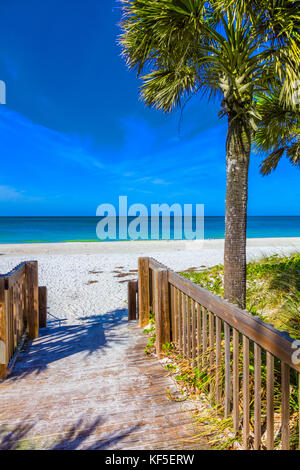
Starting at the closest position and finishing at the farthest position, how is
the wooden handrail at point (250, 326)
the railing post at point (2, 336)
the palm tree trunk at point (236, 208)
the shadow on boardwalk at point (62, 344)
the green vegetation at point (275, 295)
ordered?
the wooden handrail at point (250, 326) < the railing post at point (2, 336) < the shadow on boardwalk at point (62, 344) < the green vegetation at point (275, 295) < the palm tree trunk at point (236, 208)

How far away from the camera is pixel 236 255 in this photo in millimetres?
4328

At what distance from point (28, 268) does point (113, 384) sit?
2.14 m

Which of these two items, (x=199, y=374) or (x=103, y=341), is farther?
(x=103, y=341)

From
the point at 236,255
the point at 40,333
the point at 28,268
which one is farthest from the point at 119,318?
the point at 236,255

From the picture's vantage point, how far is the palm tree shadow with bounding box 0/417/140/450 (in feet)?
6.57

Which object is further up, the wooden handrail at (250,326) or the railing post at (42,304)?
the wooden handrail at (250,326)

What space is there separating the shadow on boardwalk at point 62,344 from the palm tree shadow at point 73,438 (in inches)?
39.1

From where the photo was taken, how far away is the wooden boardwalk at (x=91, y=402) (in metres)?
2.07

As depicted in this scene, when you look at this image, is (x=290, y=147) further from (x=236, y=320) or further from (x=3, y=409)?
(x=3, y=409)

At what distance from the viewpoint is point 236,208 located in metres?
4.29

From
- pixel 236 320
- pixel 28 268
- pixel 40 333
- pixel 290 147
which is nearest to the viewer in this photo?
pixel 236 320

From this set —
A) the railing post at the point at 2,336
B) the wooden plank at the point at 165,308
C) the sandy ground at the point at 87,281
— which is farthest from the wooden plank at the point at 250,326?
the sandy ground at the point at 87,281

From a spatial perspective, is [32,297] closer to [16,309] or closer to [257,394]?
[16,309]

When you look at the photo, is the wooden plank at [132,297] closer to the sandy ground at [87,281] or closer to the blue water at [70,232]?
the sandy ground at [87,281]
